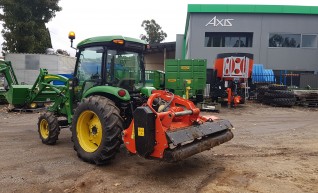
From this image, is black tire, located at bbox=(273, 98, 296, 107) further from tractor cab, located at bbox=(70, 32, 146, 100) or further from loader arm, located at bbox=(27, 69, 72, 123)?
loader arm, located at bbox=(27, 69, 72, 123)

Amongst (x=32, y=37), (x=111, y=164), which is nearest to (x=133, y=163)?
(x=111, y=164)

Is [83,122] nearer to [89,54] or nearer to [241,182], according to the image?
[89,54]

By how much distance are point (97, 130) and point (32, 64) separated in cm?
1774

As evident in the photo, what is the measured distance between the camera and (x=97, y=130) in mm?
5527

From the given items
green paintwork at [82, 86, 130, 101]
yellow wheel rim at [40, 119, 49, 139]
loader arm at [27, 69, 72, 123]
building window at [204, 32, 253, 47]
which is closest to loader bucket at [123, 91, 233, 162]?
green paintwork at [82, 86, 130, 101]

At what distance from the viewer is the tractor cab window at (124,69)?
235 inches

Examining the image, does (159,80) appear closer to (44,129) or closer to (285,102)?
(285,102)

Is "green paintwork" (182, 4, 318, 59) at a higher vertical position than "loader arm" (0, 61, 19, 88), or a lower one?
higher

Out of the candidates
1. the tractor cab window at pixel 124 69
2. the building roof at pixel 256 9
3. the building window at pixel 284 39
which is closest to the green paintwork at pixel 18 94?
the tractor cab window at pixel 124 69

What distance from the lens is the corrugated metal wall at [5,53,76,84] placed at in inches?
835

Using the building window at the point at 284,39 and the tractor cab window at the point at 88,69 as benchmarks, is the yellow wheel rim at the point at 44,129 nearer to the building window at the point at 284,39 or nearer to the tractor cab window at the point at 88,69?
the tractor cab window at the point at 88,69

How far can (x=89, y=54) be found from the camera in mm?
6289

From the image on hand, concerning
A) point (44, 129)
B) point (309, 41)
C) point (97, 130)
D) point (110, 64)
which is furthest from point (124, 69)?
point (309, 41)

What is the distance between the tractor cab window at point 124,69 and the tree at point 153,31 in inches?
2449
